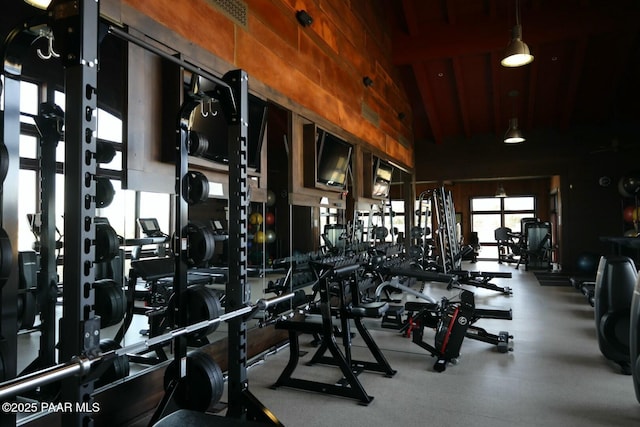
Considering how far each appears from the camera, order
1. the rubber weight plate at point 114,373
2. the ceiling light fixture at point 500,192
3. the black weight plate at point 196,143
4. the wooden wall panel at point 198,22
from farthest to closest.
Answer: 1. the ceiling light fixture at point 500,192
2. the wooden wall panel at point 198,22
3. the rubber weight plate at point 114,373
4. the black weight plate at point 196,143

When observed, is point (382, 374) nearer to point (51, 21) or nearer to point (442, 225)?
point (51, 21)

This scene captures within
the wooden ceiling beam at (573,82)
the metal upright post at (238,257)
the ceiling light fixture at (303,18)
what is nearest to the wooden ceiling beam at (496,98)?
the wooden ceiling beam at (573,82)

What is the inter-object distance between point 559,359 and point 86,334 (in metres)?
4.02

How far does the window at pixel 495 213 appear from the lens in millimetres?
15336

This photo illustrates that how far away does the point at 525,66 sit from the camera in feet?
29.4

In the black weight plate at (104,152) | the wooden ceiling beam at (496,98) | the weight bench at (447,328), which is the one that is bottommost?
the weight bench at (447,328)

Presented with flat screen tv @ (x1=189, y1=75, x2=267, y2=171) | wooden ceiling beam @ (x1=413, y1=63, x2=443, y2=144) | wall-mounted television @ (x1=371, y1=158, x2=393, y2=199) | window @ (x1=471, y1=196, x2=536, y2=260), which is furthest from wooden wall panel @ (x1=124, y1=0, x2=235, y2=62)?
window @ (x1=471, y1=196, x2=536, y2=260)

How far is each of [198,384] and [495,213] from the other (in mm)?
15299

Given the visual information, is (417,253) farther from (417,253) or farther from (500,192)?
(500,192)

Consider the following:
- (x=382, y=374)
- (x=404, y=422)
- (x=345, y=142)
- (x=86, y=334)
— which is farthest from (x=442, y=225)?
(x=86, y=334)

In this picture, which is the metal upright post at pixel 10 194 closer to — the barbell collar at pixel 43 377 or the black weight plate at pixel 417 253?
the barbell collar at pixel 43 377

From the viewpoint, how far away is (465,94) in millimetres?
10023

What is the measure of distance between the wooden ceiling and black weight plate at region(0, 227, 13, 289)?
8063 millimetres

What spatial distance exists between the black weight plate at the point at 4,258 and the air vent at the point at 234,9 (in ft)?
8.32
